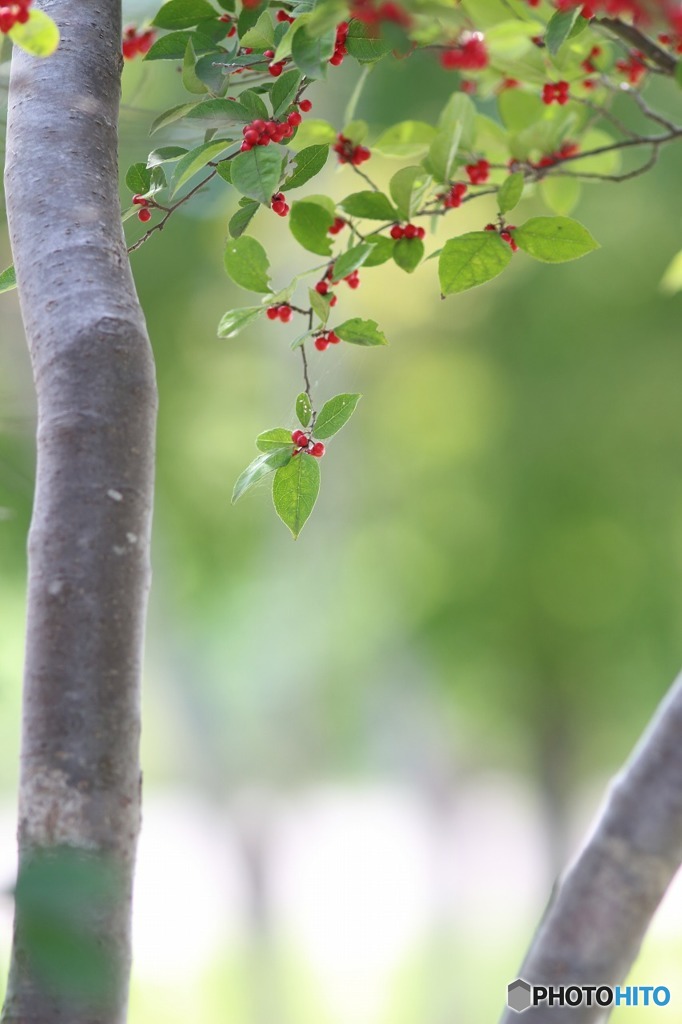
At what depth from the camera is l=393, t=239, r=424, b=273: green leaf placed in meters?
0.44

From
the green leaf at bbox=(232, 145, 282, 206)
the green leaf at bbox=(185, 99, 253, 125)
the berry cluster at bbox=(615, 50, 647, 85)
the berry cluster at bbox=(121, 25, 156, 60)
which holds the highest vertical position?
the berry cluster at bbox=(615, 50, 647, 85)

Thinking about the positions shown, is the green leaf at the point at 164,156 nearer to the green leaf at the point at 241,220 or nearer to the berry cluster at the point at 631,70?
the green leaf at the point at 241,220

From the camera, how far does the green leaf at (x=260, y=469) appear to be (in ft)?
1.27

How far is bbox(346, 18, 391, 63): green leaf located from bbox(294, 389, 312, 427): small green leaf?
0.16m

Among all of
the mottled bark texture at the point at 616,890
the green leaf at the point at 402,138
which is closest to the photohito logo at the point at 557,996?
the mottled bark texture at the point at 616,890

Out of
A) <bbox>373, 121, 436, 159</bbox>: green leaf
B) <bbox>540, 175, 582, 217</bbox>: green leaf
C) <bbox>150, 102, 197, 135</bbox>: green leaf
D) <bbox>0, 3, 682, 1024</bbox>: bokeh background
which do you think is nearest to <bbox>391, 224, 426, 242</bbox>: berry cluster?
<bbox>150, 102, 197, 135</bbox>: green leaf

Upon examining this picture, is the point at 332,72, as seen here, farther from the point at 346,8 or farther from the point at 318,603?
the point at 346,8

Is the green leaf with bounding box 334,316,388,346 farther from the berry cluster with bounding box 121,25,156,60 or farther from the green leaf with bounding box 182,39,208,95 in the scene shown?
the berry cluster with bounding box 121,25,156,60

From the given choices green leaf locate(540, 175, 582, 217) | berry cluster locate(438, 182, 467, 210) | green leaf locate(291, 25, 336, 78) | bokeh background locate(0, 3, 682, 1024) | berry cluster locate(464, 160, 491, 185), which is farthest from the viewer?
bokeh background locate(0, 3, 682, 1024)

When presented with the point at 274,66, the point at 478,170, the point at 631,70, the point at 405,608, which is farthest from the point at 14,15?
the point at 405,608

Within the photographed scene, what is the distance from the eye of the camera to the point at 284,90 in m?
0.42

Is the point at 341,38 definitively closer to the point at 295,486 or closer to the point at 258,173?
the point at 258,173

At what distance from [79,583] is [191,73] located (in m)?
0.26

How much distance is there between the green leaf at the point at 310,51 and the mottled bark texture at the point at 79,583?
9 cm
